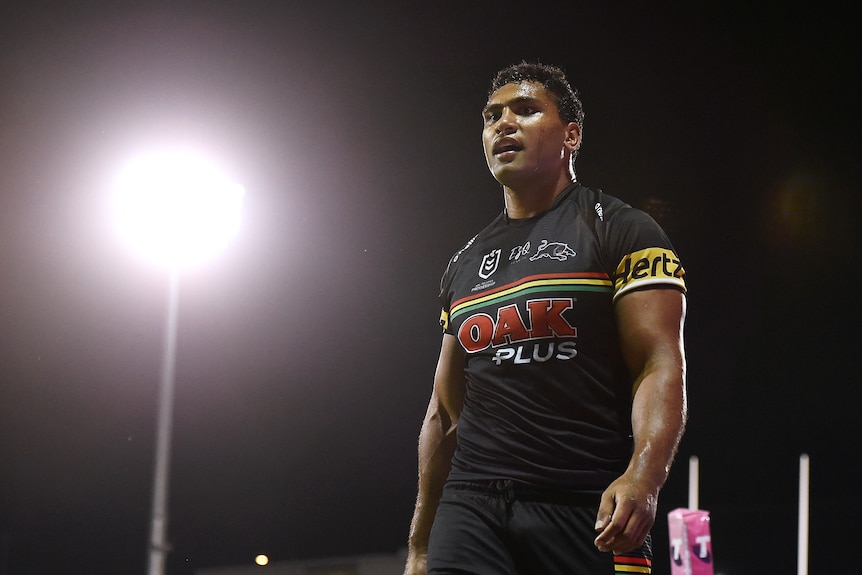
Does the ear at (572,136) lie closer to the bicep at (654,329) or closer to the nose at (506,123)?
the nose at (506,123)

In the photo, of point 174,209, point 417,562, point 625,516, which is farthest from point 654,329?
point 174,209

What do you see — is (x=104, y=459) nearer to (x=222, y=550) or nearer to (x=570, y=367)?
(x=222, y=550)

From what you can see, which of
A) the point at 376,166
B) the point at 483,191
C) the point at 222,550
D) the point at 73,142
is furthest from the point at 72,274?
the point at 222,550

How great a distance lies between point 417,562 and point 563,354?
79 cm

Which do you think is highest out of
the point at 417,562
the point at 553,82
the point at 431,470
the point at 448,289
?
the point at 553,82

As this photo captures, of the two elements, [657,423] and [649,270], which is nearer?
[657,423]

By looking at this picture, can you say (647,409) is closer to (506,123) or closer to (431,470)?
(431,470)

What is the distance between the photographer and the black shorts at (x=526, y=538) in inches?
93.3

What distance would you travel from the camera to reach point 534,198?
2.87m

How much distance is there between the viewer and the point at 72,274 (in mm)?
11117

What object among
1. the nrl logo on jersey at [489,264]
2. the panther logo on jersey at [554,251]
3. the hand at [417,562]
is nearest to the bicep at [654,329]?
the panther logo on jersey at [554,251]

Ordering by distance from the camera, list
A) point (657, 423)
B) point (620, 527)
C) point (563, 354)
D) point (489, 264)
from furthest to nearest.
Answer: point (489, 264) < point (563, 354) < point (657, 423) < point (620, 527)

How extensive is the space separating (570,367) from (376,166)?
313 inches

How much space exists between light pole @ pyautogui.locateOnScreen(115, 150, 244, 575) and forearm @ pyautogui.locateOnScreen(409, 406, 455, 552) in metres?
5.75
